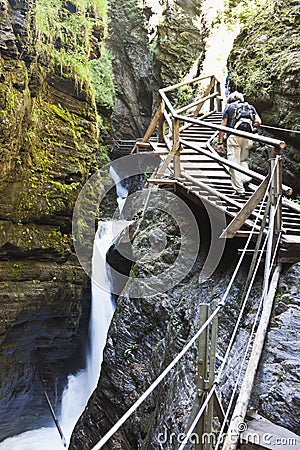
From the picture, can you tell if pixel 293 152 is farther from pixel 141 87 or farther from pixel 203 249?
pixel 141 87

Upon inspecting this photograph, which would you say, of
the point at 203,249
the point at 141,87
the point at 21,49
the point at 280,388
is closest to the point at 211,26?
the point at 141,87

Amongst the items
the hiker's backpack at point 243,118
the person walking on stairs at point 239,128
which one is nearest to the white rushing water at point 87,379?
the person walking on stairs at point 239,128

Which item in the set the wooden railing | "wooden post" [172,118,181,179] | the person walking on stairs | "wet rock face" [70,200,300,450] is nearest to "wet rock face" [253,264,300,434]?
"wet rock face" [70,200,300,450]

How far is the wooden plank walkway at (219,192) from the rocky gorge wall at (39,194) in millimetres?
2381

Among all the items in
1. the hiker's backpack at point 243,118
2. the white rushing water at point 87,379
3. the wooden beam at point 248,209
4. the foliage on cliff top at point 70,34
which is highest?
the foliage on cliff top at point 70,34

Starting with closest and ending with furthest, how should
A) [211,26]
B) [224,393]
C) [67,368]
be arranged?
[224,393] → [67,368] → [211,26]

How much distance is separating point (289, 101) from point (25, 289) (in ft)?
19.8

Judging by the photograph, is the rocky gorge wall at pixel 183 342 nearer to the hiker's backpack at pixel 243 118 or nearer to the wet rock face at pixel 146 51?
the hiker's backpack at pixel 243 118

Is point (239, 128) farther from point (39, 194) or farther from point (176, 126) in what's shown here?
point (39, 194)

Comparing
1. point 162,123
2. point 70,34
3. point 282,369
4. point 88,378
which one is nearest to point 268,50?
point 162,123

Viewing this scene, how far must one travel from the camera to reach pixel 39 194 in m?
7.91

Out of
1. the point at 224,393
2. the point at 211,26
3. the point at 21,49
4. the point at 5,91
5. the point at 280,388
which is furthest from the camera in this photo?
the point at 211,26

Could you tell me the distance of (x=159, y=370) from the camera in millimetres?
4801

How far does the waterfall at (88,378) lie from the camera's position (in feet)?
30.3
